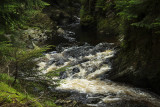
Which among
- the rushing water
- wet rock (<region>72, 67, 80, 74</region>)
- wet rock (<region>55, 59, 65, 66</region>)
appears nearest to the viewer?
the rushing water

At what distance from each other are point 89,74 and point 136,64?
2.69 meters

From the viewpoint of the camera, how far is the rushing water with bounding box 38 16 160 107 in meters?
5.32

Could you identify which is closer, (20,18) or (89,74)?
(20,18)

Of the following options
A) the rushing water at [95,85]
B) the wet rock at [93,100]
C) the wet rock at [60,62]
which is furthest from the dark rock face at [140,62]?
the wet rock at [60,62]

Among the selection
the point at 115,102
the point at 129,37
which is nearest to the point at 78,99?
the point at 115,102

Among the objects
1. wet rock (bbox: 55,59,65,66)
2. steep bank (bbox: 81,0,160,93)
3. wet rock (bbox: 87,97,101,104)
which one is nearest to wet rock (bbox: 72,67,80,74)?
wet rock (bbox: 55,59,65,66)

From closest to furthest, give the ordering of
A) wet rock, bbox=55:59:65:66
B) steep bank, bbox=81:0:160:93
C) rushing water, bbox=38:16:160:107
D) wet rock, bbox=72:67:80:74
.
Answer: rushing water, bbox=38:16:160:107 < steep bank, bbox=81:0:160:93 < wet rock, bbox=72:67:80:74 < wet rock, bbox=55:59:65:66

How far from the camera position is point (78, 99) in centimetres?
567

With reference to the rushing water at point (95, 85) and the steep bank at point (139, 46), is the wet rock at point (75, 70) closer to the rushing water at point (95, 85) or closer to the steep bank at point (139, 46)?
the rushing water at point (95, 85)

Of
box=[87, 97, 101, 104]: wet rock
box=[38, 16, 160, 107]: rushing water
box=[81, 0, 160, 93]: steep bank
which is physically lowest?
box=[87, 97, 101, 104]: wet rock

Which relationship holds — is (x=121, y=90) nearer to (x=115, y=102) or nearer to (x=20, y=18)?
(x=115, y=102)

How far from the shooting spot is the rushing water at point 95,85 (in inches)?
210

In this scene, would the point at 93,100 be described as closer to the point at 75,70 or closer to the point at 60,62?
the point at 75,70

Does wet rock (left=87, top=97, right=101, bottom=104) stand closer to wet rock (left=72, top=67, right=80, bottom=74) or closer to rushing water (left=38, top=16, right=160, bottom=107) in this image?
rushing water (left=38, top=16, right=160, bottom=107)
